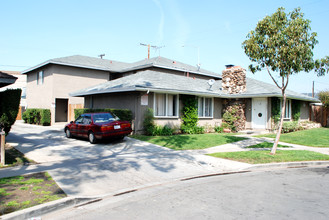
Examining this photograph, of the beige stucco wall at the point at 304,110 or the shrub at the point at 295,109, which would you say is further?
the beige stucco wall at the point at 304,110

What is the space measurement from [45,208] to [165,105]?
1264 centimetres

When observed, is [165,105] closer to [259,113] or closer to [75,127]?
[75,127]

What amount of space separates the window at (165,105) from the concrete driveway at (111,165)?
459cm

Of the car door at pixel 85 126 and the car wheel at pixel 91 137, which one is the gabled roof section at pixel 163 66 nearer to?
the car door at pixel 85 126

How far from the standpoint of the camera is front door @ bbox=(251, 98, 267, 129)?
1967cm

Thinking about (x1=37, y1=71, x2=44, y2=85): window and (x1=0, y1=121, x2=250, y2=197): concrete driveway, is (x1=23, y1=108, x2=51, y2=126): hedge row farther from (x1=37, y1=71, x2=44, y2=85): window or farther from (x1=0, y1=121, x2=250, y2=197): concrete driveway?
(x1=0, y1=121, x2=250, y2=197): concrete driveway

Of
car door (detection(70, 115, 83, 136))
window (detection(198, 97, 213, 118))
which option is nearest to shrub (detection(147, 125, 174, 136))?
window (detection(198, 97, 213, 118))

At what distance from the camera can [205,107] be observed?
19.8 meters

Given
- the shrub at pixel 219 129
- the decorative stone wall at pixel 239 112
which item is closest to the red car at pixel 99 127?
the shrub at pixel 219 129

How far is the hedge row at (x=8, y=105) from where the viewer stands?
9798 millimetres

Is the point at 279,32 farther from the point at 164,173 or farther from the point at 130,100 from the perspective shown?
the point at 130,100

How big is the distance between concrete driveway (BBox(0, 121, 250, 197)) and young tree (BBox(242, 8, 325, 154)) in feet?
13.8

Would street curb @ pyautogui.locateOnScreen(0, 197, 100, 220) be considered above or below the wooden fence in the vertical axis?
below

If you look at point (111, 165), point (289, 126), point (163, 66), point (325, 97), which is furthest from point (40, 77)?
point (325, 97)
